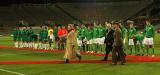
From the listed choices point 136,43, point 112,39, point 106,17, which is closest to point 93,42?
point 136,43

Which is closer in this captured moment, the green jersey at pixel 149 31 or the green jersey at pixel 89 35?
the green jersey at pixel 149 31

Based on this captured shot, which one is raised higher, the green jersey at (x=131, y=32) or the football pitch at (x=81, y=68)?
the green jersey at (x=131, y=32)

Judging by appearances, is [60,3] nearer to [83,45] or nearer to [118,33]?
[83,45]

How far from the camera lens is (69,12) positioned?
263ft

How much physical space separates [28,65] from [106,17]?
5666 cm

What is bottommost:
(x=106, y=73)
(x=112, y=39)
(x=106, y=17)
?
(x=106, y=73)

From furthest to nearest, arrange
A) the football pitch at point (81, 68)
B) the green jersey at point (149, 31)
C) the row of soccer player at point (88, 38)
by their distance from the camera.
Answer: the row of soccer player at point (88, 38) < the green jersey at point (149, 31) < the football pitch at point (81, 68)

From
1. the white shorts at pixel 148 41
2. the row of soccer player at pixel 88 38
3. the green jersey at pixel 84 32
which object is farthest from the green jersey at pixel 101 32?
the white shorts at pixel 148 41

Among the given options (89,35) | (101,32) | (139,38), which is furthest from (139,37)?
(89,35)

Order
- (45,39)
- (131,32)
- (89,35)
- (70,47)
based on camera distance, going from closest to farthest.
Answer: (70,47) → (131,32) → (89,35) → (45,39)

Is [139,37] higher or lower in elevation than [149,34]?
lower

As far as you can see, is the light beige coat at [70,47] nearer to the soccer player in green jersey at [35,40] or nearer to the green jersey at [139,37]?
the green jersey at [139,37]

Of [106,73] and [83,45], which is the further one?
[83,45]

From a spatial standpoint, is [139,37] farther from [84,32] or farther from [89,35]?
[84,32]
